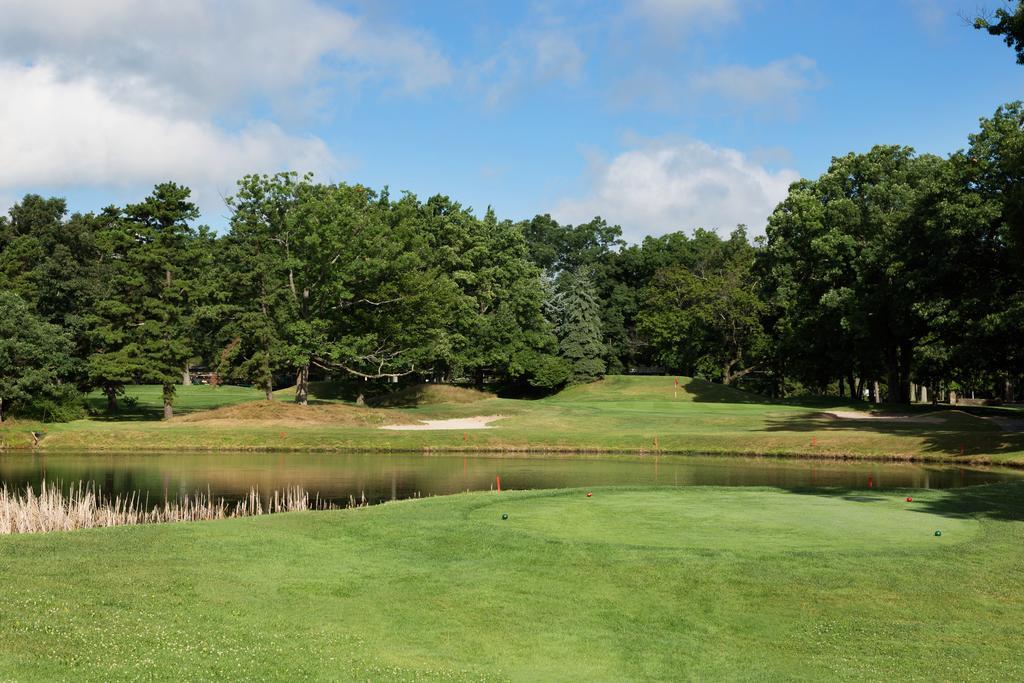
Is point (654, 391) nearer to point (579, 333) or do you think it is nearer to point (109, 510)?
point (579, 333)

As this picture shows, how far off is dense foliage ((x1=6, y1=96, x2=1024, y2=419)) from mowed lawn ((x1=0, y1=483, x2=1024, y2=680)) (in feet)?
73.8

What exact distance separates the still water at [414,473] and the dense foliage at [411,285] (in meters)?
10.9

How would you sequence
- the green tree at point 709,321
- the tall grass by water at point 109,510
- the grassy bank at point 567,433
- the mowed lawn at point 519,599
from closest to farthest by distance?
the mowed lawn at point 519,599
the tall grass by water at point 109,510
the grassy bank at point 567,433
the green tree at point 709,321

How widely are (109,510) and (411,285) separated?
4134 cm

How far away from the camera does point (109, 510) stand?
2102 centimetres

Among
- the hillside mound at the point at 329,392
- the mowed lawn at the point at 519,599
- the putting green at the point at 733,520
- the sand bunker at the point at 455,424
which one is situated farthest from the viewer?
the hillside mound at the point at 329,392

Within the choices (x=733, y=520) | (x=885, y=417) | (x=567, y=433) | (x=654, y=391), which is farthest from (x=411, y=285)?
(x=733, y=520)

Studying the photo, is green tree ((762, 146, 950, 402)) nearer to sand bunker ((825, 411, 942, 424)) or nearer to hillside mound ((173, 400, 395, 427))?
sand bunker ((825, 411, 942, 424))

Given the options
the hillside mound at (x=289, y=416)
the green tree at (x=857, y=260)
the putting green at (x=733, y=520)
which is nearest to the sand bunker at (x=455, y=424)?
the hillside mound at (x=289, y=416)

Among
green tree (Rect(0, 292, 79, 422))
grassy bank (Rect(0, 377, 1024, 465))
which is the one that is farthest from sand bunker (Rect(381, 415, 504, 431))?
green tree (Rect(0, 292, 79, 422))

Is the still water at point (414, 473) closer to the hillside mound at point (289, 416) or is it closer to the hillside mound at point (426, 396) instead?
the hillside mound at point (289, 416)

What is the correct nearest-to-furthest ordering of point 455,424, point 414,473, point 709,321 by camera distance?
point 414,473 → point 455,424 → point 709,321

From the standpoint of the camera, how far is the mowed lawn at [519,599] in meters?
10.6

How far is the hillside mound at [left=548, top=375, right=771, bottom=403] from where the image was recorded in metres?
76.6
